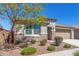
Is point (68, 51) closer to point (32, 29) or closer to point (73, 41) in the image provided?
point (73, 41)

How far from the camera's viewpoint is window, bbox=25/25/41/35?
12.2m

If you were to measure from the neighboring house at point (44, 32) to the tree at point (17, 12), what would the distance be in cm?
39

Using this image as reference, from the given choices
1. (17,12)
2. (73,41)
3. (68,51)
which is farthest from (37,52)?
(17,12)

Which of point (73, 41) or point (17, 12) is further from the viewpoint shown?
point (17, 12)

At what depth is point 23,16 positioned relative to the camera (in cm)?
1260

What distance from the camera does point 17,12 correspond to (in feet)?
41.6

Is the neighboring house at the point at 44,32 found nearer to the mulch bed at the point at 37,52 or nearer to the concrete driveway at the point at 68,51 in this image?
the concrete driveway at the point at 68,51

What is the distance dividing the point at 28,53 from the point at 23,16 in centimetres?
202

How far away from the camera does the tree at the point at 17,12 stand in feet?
40.4

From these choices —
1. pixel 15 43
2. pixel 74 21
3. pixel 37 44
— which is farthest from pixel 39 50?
pixel 74 21

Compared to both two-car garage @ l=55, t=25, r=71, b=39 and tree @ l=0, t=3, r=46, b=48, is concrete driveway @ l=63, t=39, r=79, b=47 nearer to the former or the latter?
two-car garage @ l=55, t=25, r=71, b=39

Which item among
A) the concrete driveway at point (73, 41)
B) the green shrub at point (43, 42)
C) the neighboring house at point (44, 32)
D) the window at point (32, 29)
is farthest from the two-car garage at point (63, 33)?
the window at point (32, 29)

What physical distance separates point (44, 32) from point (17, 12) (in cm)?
159

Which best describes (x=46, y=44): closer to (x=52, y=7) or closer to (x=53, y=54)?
(x=53, y=54)
